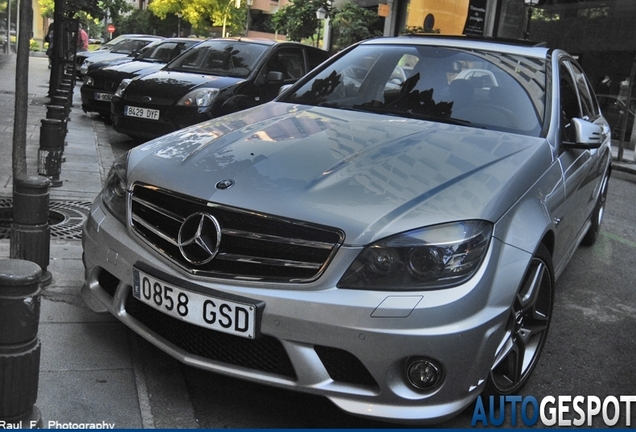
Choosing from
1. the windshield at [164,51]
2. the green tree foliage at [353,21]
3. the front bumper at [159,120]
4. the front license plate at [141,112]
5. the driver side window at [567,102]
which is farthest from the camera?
the green tree foliage at [353,21]

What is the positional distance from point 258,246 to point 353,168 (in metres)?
0.60

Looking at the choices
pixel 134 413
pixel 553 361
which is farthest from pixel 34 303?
pixel 553 361

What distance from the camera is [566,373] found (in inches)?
149

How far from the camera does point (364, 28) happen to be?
3088 centimetres

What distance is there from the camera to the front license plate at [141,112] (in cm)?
902

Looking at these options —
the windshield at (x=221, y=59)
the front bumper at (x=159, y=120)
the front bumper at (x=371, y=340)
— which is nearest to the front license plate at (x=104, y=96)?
the windshield at (x=221, y=59)

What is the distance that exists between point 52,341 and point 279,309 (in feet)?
4.47

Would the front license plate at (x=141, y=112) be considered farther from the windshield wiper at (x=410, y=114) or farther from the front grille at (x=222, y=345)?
the front grille at (x=222, y=345)

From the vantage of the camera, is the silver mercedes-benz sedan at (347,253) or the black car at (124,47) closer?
the silver mercedes-benz sedan at (347,253)

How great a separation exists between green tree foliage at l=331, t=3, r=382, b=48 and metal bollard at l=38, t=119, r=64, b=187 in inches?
978

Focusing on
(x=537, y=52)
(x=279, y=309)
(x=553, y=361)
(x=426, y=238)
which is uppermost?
(x=537, y=52)

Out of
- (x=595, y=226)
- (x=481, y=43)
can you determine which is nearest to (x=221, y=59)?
(x=595, y=226)

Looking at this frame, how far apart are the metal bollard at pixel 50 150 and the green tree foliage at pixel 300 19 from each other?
2656cm

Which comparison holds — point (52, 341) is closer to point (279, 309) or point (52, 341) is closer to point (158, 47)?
point (279, 309)
